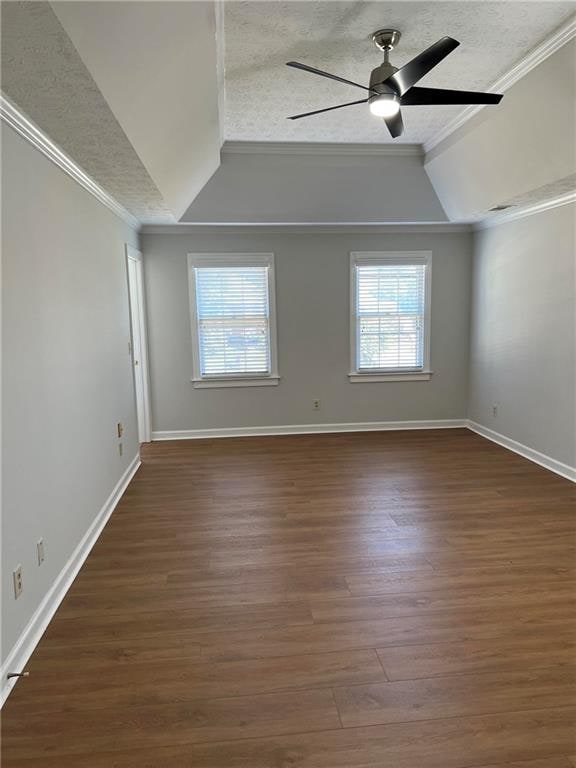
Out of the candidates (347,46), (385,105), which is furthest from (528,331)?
(347,46)

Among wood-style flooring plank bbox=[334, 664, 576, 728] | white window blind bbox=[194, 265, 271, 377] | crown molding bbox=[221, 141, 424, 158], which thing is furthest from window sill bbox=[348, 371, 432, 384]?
wood-style flooring plank bbox=[334, 664, 576, 728]

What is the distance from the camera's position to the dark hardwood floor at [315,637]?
168 cm

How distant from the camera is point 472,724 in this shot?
1.74 meters

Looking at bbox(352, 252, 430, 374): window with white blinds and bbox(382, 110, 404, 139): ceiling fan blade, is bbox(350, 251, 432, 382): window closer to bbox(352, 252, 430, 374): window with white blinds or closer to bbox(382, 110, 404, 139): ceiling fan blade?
bbox(352, 252, 430, 374): window with white blinds

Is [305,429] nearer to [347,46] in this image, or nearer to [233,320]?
[233,320]

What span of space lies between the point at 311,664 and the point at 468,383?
4.61 m

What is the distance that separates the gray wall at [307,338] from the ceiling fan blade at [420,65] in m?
2.89

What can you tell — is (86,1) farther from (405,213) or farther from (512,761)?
(405,213)

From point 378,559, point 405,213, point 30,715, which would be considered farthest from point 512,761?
point 405,213

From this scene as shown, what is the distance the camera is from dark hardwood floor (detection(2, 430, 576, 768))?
1679 mm

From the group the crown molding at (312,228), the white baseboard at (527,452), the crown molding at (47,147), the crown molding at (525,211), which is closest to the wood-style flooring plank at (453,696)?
the white baseboard at (527,452)

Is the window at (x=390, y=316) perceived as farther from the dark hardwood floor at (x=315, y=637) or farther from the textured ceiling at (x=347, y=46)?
the dark hardwood floor at (x=315, y=637)

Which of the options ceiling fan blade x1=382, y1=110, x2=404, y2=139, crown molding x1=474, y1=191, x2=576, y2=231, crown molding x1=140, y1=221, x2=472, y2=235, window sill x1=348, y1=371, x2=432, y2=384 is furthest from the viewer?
window sill x1=348, y1=371, x2=432, y2=384

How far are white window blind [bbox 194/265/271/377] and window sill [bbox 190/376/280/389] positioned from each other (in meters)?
0.06
